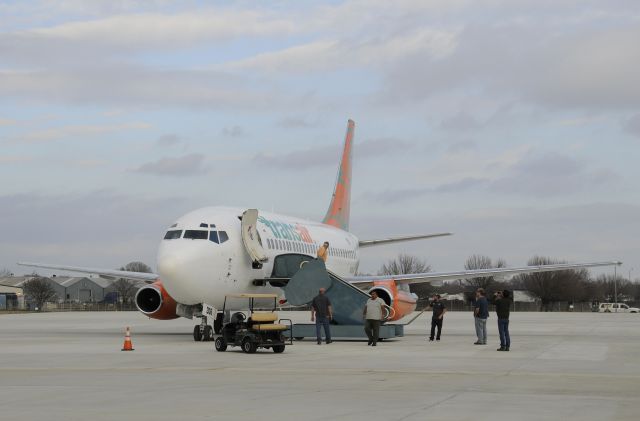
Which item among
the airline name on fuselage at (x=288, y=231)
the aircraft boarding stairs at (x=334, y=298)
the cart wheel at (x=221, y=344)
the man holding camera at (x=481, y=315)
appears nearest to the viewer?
the cart wheel at (x=221, y=344)

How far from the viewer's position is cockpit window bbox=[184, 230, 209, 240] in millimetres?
28406

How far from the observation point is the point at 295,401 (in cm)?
1285

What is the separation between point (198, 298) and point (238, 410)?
54.1 ft

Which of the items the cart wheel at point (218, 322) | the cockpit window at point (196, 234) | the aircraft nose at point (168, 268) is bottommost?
the cart wheel at point (218, 322)

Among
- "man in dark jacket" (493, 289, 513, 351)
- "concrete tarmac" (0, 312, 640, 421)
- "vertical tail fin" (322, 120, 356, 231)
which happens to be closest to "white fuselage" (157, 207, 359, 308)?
"concrete tarmac" (0, 312, 640, 421)

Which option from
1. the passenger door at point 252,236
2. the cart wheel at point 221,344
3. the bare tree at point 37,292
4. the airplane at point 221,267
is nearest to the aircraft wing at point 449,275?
the airplane at point 221,267

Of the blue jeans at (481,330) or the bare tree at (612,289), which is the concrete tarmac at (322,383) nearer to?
the blue jeans at (481,330)

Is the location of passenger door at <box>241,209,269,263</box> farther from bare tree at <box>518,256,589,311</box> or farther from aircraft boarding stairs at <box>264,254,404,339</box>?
bare tree at <box>518,256,589,311</box>

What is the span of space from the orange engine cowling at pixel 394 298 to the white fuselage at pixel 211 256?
11.6 feet

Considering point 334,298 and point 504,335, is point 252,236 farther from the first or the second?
point 504,335

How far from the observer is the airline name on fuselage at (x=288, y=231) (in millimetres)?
33094

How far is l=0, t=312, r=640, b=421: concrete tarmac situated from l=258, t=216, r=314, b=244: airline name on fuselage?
781cm

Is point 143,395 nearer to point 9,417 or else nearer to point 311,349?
point 9,417

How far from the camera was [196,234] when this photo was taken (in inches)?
1123
